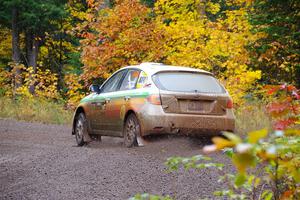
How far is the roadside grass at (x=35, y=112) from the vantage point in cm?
2002

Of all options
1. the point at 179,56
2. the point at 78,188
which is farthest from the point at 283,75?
the point at 78,188

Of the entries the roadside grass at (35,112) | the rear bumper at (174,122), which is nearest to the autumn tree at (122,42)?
the roadside grass at (35,112)

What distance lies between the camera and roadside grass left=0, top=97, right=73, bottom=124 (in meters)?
20.0

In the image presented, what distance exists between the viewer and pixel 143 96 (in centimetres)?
1005

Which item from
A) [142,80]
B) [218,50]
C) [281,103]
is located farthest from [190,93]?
[218,50]

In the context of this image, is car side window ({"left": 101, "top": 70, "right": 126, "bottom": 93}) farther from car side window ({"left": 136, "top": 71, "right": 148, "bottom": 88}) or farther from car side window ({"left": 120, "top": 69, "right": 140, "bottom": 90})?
car side window ({"left": 136, "top": 71, "right": 148, "bottom": 88})

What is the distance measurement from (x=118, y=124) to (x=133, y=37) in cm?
904

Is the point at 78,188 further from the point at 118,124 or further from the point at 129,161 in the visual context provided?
the point at 118,124

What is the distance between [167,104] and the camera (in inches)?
385

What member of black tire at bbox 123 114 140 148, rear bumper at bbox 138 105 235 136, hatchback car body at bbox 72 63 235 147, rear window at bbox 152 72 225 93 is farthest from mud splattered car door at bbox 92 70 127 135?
rear bumper at bbox 138 105 235 136

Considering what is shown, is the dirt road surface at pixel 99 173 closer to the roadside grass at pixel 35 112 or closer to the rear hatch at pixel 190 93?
the rear hatch at pixel 190 93

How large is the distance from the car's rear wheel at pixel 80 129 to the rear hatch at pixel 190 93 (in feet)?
9.75

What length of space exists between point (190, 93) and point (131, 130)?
51.1 inches

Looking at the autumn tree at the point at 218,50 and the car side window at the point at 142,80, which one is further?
the autumn tree at the point at 218,50
